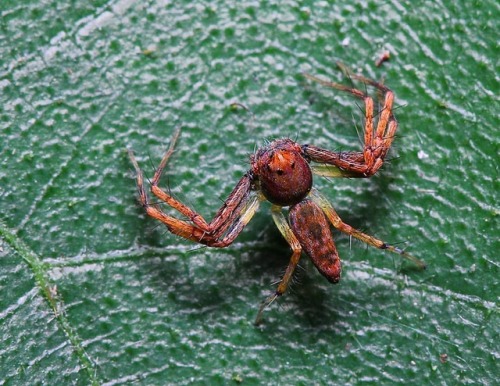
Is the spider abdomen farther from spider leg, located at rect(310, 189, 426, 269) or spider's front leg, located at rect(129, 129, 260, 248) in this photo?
spider's front leg, located at rect(129, 129, 260, 248)

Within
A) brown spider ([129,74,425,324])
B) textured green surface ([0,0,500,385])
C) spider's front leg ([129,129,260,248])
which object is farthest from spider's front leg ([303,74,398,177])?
spider's front leg ([129,129,260,248])

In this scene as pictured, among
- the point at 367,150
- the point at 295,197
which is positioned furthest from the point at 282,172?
the point at 367,150

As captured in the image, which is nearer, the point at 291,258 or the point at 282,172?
the point at 282,172

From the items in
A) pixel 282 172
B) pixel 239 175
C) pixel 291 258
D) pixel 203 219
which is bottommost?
pixel 291 258

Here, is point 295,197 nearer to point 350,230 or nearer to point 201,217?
point 350,230

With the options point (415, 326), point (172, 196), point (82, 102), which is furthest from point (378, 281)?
point (82, 102)

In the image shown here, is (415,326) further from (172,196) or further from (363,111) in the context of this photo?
(172,196)

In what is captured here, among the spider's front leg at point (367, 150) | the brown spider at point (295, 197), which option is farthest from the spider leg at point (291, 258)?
the spider's front leg at point (367, 150)

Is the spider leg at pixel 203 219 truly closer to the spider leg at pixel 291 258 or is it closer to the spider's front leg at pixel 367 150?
the spider leg at pixel 291 258
